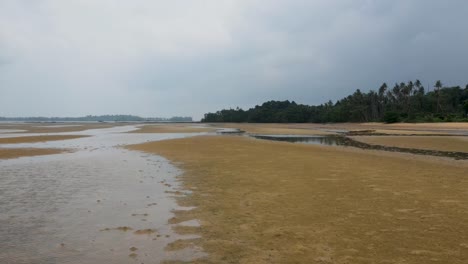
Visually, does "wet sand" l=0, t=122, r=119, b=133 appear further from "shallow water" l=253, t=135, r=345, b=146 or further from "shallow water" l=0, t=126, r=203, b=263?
"shallow water" l=0, t=126, r=203, b=263

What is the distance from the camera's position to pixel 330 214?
9.48 meters

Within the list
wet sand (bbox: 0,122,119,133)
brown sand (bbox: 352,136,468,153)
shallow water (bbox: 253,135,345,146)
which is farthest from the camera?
wet sand (bbox: 0,122,119,133)

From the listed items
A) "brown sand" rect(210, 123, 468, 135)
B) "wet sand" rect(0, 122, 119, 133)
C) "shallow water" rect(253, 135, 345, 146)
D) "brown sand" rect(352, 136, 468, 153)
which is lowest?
"shallow water" rect(253, 135, 345, 146)

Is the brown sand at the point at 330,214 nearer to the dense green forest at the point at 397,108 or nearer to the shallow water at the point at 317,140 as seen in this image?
the shallow water at the point at 317,140

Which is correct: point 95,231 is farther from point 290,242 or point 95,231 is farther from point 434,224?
point 434,224

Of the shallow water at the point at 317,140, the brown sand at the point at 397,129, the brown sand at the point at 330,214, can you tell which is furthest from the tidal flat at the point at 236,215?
the brown sand at the point at 397,129

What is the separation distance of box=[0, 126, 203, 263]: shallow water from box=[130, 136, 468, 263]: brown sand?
0.94 meters

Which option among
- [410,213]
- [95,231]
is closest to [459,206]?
[410,213]

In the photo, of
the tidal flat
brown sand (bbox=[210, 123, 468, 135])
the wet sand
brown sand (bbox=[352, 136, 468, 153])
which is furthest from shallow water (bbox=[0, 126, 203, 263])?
the wet sand

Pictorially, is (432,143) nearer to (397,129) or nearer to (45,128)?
(397,129)

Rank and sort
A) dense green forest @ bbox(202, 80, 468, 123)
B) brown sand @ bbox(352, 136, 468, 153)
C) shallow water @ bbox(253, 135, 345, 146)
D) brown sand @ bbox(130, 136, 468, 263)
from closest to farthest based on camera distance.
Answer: brown sand @ bbox(130, 136, 468, 263), brown sand @ bbox(352, 136, 468, 153), shallow water @ bbox(253, 135, 345, 146), dense green forest @ bbox(202, 80, 468, 123)

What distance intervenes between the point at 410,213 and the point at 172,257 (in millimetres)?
6730

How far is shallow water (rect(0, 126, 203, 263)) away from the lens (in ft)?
22.2

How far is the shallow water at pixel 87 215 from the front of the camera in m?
6.77
